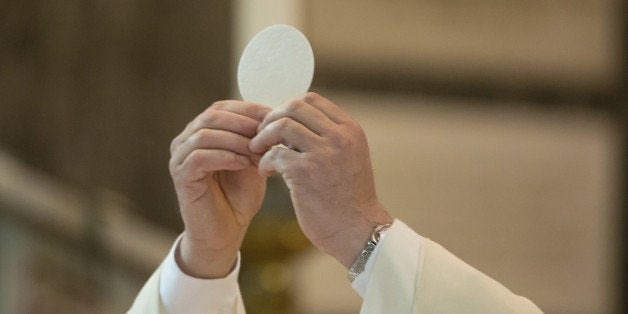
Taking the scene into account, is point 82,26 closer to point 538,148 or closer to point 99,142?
point 99,142

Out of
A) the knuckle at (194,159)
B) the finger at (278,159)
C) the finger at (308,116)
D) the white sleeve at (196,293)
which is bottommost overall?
the white sleeve at (196,293)

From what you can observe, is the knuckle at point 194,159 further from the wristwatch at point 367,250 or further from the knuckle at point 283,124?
the wristwatch at point 367,250

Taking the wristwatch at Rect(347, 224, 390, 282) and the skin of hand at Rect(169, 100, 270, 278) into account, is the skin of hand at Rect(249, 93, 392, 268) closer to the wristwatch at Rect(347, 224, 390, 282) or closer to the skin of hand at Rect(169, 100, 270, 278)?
the wristwatch at Rect(347, 224, 390, 282)

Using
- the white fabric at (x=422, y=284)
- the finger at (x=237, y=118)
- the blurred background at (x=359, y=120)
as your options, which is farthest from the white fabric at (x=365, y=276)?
the blurred background at (x=359, y=120)

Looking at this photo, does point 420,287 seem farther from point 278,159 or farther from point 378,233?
point 278,159

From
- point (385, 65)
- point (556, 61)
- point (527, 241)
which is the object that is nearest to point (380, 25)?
point (385, 65)

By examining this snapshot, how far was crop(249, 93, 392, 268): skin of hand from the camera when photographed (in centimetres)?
152

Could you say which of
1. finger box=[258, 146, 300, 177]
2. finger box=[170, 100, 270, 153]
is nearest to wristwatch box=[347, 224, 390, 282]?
finger box=[258, 146, 300, 177]

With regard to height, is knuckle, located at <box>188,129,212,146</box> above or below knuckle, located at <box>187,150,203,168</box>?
above

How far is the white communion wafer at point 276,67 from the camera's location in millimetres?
1733

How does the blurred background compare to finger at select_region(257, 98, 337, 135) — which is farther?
the blurred background

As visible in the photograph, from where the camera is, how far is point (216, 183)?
1.79m

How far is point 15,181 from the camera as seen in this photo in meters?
3.66

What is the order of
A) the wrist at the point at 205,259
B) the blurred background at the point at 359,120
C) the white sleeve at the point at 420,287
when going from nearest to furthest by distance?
1. the white sleeve at the point at 420,287
2. the wrist at the point at 205,259
3. the blurred background at the point at 359,120
